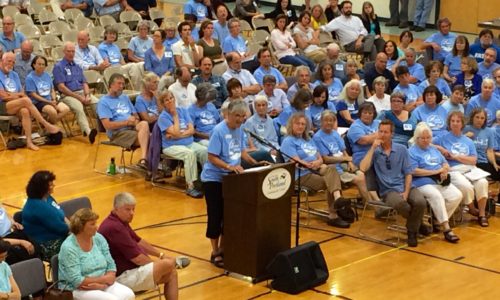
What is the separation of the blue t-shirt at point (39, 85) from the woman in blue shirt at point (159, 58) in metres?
1.72

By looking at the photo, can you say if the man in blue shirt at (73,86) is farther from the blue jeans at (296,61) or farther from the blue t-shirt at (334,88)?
the blue jeans at (296,61)

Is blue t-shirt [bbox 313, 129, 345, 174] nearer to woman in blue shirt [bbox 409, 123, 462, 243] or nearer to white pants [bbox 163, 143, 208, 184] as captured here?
woman in blue shirt [bbox 409, 123, 462, 243]

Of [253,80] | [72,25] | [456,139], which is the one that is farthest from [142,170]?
[72,25]

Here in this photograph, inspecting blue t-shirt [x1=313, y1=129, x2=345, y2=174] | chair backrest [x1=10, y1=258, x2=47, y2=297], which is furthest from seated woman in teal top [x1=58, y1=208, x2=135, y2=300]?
blue t-shirt [x1=313, y1=129, x2=345, y2=174]

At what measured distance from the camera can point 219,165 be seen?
870 centimetres

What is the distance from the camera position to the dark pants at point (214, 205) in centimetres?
870

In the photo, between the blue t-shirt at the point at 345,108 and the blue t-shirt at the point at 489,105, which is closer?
the blue t-shirt at the point at 345,108

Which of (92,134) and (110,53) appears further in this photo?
(110,53)

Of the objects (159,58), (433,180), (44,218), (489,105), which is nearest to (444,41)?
(489,105)

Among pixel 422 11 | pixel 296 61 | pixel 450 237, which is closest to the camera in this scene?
pixel 450 237

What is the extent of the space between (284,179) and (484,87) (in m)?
4.53

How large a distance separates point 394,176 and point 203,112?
2.52 metres

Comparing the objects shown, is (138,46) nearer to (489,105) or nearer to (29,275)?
(489,105)

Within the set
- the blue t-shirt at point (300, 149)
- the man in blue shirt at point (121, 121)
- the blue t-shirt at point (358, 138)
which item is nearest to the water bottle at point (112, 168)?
the man in blue shirt at point (121, 121)
